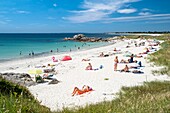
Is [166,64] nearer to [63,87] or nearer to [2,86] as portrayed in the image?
[63,87]

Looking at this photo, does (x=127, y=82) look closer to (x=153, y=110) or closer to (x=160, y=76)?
(x=160, y=76)

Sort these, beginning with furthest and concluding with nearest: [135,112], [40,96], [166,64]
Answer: [166,64] < [40,96] < [135,112]

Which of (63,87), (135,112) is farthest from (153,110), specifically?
(63,87)

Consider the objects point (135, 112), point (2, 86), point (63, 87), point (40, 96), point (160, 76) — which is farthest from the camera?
point (160, 76)

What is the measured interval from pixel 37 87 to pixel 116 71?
7813 mm

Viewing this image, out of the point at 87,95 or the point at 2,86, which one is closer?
the point at 2,86

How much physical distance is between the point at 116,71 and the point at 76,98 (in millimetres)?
8986

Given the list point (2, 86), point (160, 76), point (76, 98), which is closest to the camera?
point (2, 86)

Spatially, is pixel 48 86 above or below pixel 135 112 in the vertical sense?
below

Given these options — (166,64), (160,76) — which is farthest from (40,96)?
(166,64)

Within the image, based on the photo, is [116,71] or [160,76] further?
[116,71]

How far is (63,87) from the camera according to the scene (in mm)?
15641

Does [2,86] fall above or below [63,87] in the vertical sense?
above

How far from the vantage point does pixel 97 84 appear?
16188 millimetres
